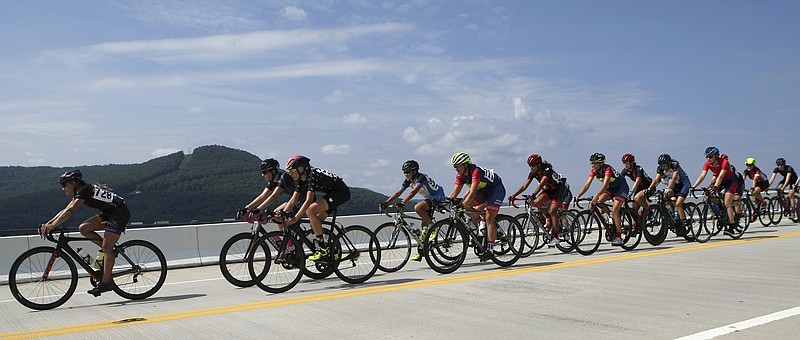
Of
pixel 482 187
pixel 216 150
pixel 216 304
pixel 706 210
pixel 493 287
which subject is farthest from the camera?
pixel 216 150

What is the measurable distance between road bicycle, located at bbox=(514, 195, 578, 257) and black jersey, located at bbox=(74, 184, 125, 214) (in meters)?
6.77

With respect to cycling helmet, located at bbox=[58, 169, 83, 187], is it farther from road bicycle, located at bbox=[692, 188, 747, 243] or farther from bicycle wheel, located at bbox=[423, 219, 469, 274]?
road bicycle, located at bbox=[692, 188, 747, 243]

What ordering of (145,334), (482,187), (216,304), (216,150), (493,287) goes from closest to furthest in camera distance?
(145,334) → (216,304) → (493,287) → (482,187) → (216,150)

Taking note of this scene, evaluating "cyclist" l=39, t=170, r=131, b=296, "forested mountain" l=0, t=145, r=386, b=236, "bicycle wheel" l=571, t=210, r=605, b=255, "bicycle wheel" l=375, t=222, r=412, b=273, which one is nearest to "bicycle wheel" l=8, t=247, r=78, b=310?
"cyclist" l=39, t=170, r=131, b=296

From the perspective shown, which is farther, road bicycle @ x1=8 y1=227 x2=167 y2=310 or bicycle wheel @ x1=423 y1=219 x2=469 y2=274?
bicycle wheel @ x1=423 y1=219 x2=469 y2=274

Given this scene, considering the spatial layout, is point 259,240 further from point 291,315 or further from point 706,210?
point 706,210

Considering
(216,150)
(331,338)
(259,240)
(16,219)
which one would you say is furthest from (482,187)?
(216,150)

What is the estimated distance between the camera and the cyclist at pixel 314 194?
386 inches

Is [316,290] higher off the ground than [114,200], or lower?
lower

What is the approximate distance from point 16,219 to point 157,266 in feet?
322

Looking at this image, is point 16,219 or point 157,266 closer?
point 157,266

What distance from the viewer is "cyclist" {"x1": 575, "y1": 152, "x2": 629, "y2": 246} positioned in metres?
13.6

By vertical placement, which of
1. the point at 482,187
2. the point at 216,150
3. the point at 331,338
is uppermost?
the point at 216,150

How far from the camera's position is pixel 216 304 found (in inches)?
324
